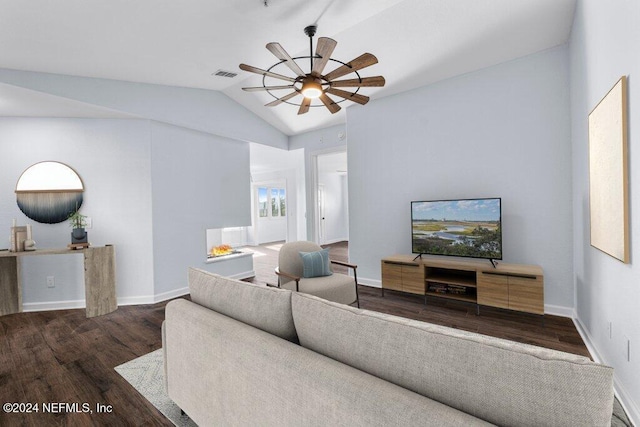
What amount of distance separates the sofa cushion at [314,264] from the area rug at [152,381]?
1.50 meters

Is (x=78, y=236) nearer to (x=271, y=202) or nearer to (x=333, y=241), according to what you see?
(x=271, y=202)

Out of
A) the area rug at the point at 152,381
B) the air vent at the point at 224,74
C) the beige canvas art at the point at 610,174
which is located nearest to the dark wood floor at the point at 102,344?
the area rug at the point at 152,381

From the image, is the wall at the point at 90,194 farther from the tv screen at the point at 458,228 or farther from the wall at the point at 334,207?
the wall at the point at 334,207

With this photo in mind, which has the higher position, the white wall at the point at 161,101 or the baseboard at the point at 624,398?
the white wall at the point at 161,101

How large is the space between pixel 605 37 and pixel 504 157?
162 cm

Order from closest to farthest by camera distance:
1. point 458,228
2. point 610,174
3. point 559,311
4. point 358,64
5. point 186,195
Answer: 1. point 610,174
2. point 358,64
3. point 559,311
4. point 458,228
5. point 186,195

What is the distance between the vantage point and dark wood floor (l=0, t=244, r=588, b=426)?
1906 millimetres

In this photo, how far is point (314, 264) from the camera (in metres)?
3.26

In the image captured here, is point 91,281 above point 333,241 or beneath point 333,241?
above

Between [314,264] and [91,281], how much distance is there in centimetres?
255

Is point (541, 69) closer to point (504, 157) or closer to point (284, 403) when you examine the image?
point (504, 157)

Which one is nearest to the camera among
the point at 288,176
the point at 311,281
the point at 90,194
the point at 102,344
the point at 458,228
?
the point at 102,344

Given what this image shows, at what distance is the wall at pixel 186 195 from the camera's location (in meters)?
4.06

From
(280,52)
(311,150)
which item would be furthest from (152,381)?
(311,150)
